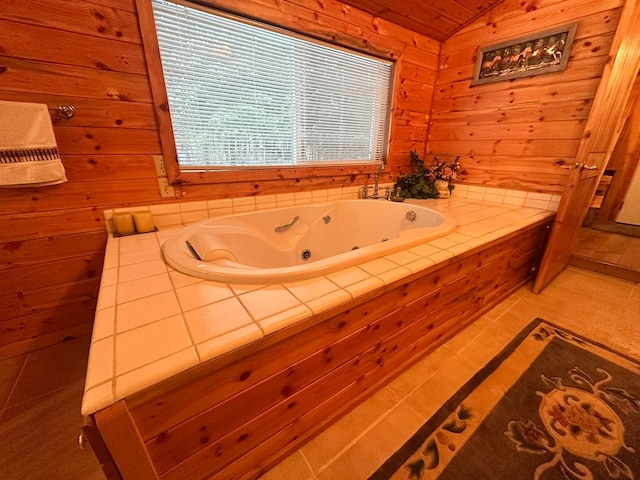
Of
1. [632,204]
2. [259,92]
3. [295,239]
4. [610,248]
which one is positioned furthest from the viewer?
[632,204]

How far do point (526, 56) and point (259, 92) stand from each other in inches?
78.0

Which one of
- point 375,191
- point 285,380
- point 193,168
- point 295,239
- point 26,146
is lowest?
point 285,380

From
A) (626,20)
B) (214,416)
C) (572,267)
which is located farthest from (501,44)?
(214,416)

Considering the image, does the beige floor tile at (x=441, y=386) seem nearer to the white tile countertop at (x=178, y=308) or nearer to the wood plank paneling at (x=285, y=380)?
the wood plank paneling at (x=285, y=380)

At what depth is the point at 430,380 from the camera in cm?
123

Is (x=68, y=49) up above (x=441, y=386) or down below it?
above

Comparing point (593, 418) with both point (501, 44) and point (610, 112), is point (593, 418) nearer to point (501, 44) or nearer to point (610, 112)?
point (610, 112)

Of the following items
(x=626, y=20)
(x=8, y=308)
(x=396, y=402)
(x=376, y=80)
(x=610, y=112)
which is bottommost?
(x=396, y=402)

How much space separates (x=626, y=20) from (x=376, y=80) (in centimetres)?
141

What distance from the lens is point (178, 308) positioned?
0.75m

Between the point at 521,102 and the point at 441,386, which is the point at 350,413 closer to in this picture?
the point at 441,386

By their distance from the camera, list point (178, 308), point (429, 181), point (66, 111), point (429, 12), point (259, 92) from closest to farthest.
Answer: point (178, 308), point (66, 111), point (259, 92), point (429, 12), point (429, 181)

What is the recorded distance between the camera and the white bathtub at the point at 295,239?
93cm

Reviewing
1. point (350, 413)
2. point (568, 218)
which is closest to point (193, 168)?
point (350, 413)
